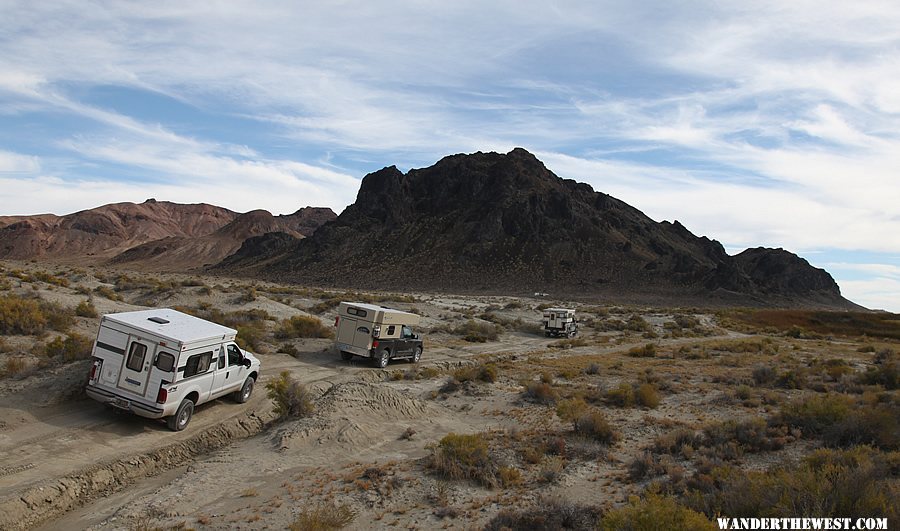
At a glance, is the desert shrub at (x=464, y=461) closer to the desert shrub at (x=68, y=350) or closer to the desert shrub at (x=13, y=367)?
the desert shrub at (x=68, y=350)

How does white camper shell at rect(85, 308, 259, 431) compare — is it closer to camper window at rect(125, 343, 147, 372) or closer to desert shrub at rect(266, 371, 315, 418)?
camper window at rect(125, 343, 147, 372)

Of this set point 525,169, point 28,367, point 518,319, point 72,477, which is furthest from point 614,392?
point 525,169

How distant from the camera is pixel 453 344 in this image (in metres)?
31.2

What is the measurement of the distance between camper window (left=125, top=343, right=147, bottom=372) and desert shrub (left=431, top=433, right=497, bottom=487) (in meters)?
6.60

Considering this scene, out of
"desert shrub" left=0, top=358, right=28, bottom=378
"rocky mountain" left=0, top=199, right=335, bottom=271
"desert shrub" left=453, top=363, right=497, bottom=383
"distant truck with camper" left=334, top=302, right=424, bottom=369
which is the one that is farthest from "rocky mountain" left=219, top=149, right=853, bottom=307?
"desert shrub" left=0, top=358, right=28, bottom=378

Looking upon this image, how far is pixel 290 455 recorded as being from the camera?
36.2 feet

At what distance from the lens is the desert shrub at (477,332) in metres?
33.8

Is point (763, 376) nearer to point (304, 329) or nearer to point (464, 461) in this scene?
point (464, 461)

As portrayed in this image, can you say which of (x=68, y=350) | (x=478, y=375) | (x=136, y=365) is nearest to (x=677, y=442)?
(x=478, y=375)

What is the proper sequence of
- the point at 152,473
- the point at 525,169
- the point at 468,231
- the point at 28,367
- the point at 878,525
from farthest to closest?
the point at 525,169, the point at 468,231, the point at 28,367, the point at 152,473, the point at 878,525

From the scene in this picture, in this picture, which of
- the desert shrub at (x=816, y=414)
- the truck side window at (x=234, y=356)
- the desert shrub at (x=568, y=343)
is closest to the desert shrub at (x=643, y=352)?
the desert shrub at (x=568, y=343)

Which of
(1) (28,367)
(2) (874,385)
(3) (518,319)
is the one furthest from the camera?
(3) (518,319)

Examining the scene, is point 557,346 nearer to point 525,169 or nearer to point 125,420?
point 125,420

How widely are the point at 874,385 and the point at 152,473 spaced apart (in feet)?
73.8
